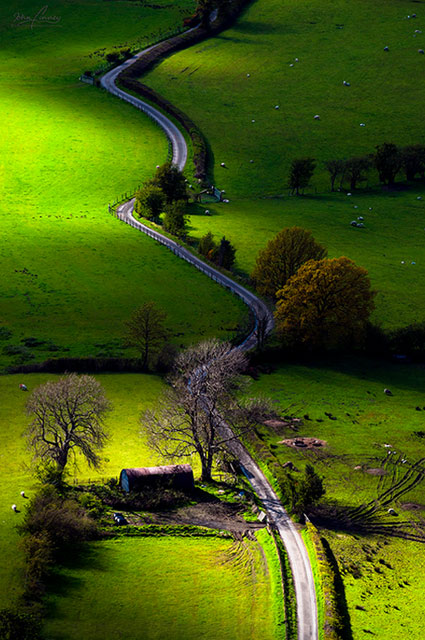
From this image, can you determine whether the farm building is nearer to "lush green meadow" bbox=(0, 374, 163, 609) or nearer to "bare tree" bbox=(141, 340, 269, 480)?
"bare tree" bbox=(141, 340, 269, 480)

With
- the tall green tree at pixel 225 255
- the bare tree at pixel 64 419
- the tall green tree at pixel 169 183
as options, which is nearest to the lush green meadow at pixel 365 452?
the bare tree at pixel 64 419

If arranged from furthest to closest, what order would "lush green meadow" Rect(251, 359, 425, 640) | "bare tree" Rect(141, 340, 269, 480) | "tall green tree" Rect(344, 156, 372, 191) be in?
"tall green tree" Rect(344, 156, 372, 191) → "bare tree" Rect(141, 340, 269, 480) → "lush green meadow" Rect(251, 359, 425, 640)

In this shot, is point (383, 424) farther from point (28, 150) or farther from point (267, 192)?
point (28, 150)

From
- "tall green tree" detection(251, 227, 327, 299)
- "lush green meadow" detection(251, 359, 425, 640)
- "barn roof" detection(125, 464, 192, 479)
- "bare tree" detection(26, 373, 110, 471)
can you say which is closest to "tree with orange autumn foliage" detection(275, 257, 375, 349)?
"lush green meadow" detection(251, 359, 425, 640)

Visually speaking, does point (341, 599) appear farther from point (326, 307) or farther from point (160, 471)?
point (326, 307)

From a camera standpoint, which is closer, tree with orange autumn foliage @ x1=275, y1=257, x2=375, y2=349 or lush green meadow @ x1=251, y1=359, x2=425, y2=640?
lush green meadow @ x1=251, y1=359, x2=425, y2=640

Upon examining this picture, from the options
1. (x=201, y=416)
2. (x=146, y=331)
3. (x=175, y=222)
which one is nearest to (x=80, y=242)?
(x=175, y=222)
